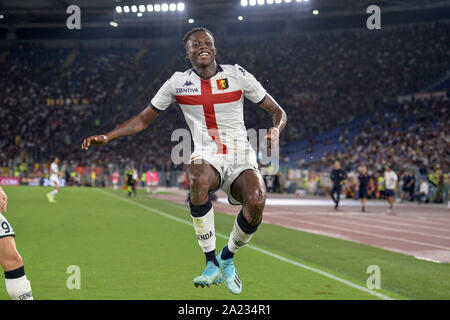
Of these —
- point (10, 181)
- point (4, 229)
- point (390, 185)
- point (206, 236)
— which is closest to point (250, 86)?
point (206, 236)

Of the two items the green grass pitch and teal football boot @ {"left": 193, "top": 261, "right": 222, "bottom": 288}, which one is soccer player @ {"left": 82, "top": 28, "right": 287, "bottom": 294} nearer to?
teal football boot @ {"left": 193, "top": 261, "right": 222, "bottom": 288}

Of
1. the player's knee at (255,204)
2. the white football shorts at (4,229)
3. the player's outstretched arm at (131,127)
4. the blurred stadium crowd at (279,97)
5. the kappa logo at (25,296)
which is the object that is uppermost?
the blurred stadium crowd at (279,97)

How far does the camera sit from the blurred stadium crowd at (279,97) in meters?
34.8

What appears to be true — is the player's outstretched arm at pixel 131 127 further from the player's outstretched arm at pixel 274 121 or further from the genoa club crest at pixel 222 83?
the player's outstretched arm at pixel 274 121

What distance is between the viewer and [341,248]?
454 inches

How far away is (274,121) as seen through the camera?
186 inches

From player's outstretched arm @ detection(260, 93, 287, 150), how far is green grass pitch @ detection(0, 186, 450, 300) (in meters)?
2.46

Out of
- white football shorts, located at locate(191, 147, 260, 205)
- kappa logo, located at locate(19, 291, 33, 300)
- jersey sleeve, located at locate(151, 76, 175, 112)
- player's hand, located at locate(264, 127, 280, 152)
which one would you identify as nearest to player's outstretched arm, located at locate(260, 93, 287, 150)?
player's hand, located at locate(264, 127, 280, 152)

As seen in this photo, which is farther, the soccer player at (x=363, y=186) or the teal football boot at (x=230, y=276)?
the soccer player at (x=363, y=186)

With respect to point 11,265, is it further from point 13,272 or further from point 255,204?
point 255,204

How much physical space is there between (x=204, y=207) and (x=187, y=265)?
4.36 m

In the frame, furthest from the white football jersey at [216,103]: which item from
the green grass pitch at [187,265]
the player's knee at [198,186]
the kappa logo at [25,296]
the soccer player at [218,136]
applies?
the green grass pitch at [187,265]
